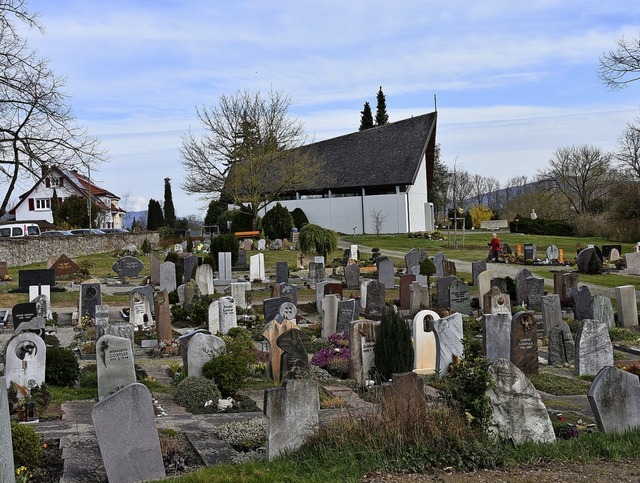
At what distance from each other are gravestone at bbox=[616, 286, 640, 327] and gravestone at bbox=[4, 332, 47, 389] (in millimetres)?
14341

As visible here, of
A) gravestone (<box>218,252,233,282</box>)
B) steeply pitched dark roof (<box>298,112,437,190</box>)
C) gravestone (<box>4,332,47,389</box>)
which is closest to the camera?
gravestone (<box>4,332,47,389</box>)

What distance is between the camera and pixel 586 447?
845 centimetres

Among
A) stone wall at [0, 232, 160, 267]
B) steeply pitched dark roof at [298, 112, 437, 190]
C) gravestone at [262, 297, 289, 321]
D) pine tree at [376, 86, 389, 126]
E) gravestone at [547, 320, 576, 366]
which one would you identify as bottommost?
gravestone at [547, 320, 576, 366]

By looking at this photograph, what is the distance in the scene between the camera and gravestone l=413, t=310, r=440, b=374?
557 inches

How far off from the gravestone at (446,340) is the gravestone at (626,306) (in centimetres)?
795

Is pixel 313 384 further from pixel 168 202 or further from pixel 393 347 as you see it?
pixel 168 202

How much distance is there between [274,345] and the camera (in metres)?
13.8

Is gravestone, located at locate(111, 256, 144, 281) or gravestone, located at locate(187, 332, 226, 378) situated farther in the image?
gravestone, located at locate(111, 256, 144, 281)

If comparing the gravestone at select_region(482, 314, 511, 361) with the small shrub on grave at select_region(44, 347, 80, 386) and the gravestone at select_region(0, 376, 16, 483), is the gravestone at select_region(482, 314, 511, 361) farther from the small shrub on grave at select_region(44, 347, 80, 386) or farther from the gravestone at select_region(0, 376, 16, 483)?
the gravestone at select_region(0, 376, 16, 483)

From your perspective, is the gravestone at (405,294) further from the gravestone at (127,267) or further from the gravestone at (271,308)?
the gravestone at (127,267)

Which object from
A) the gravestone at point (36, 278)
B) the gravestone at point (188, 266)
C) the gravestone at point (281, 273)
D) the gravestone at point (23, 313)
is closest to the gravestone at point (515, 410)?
the gravestone at point (23, 313)

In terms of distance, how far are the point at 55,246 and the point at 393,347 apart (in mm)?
31638

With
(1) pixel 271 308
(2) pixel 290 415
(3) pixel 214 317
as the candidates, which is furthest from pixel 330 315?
(2) pixel 290 415

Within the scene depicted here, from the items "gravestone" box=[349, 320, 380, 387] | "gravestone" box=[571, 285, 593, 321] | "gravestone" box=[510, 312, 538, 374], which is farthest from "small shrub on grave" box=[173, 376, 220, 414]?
"gravestone" box=[571, 285, 593, 321]
